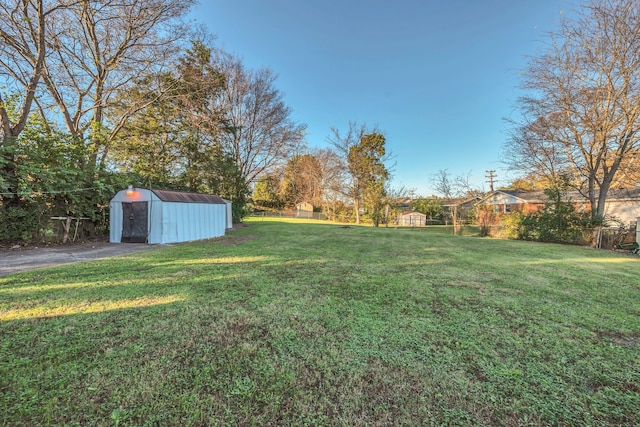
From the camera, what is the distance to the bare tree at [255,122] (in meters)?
17.4

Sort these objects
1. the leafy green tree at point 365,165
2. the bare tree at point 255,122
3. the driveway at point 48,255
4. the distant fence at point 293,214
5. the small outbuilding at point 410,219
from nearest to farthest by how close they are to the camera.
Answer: the driveway at point 48,255 < the bare tree at point 255,122 < the small outbuilding at point 410,219 < the leafy green tree at point 365,165 < the distant fence at point 293,214

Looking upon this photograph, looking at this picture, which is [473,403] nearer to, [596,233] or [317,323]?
[317,323]

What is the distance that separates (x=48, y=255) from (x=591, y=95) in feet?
60.8

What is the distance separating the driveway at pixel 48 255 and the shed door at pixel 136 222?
0.90m

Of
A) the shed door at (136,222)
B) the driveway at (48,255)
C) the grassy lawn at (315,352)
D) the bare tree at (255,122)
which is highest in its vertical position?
the bare tree at (255,122)

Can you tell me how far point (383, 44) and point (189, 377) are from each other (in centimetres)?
1362

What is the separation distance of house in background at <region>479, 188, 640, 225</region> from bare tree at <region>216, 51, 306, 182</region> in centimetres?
1587

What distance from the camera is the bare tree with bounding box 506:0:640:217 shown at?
897cm

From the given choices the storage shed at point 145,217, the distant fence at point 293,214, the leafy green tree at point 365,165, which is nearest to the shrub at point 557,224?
the leafy green tree at point 365,165

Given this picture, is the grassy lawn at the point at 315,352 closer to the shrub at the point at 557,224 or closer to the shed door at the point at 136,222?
the shed door at the point at 136,222

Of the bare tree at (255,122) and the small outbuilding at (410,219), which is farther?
the small outbuilding at (410,219)

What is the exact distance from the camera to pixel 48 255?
6129mm

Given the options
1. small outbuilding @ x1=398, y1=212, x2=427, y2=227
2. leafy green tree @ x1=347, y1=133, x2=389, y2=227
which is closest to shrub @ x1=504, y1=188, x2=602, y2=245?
small outbuilding @ x1=398, y1=212, x2=427, y2=227

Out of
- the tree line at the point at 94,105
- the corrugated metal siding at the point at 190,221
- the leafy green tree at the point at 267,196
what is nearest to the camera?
the tree line at the point at 94,105
